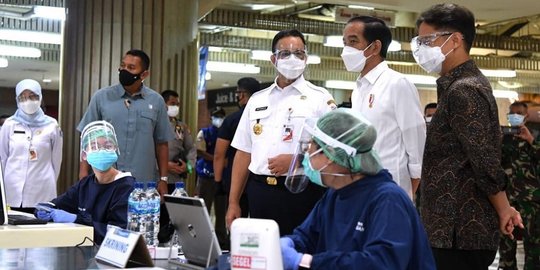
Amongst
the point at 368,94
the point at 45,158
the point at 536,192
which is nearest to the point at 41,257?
the point at 368,94

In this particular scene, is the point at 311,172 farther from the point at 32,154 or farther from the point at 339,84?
the point at 339,84

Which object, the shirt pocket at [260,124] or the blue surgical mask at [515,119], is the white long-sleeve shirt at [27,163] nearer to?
the shirt pocket at [260,124]

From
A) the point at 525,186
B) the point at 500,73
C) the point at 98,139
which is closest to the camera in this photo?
the point at 98,139

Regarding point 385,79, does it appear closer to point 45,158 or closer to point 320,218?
point 320,218

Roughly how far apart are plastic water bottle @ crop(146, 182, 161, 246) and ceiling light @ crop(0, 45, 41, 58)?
10901 mm

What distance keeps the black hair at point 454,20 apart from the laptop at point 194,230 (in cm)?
128

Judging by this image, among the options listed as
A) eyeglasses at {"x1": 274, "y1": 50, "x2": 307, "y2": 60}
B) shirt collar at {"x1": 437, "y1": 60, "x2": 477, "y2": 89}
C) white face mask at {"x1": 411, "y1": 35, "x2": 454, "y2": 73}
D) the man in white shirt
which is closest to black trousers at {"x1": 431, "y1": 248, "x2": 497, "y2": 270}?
the man in white shirt

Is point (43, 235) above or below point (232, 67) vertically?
below

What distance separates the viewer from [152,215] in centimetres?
338

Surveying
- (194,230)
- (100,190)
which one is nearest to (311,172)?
(194,230)

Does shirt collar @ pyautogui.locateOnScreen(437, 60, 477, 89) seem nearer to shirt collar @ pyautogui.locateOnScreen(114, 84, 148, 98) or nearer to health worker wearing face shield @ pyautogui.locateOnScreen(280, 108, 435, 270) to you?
health worker wearing face shield @ pyautogui.locateOnScreen(280, 108, 435, 270)

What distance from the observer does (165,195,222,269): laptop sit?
2.56 metres

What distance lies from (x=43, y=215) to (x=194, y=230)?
135 centimetres

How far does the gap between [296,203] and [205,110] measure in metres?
18.7
